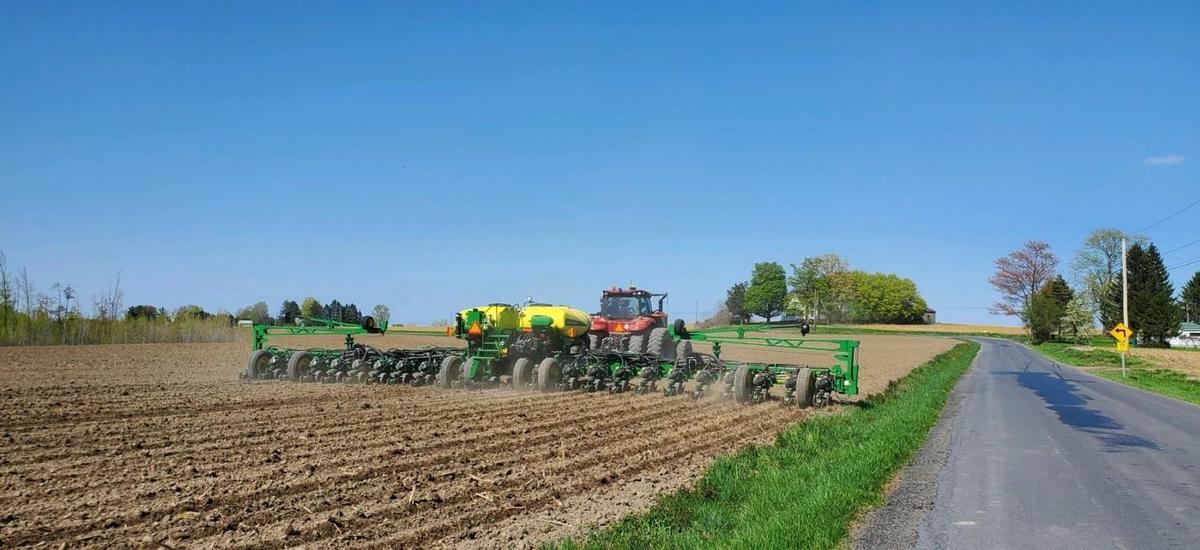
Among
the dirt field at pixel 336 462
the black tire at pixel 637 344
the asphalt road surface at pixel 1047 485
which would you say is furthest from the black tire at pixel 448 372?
the asphalt road surface at pixel 1047 485

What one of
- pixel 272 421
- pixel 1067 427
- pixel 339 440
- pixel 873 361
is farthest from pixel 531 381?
pixel 873 361

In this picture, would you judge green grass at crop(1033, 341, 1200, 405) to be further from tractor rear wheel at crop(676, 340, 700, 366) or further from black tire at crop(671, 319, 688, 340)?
black tire at crop(671, 319, 688, 340)

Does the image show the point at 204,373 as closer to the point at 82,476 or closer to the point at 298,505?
the point at 82,476

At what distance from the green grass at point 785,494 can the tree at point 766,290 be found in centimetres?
11959

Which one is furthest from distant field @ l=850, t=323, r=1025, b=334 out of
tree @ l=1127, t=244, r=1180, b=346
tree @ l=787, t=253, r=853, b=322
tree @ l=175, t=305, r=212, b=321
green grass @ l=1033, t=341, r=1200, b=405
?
tree @ l=175, t=305, r=212, b=321

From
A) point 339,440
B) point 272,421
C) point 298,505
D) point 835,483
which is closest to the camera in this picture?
point 298,505

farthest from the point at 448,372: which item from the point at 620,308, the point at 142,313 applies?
the point at 142,313

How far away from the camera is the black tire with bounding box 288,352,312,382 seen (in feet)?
68.8

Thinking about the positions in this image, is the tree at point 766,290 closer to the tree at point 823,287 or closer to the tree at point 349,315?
the tree at point 823,287

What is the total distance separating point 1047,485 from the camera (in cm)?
949

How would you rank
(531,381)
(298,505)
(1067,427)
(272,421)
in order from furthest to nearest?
(531,381)
(1067,427)
(272,421)
(298,505)

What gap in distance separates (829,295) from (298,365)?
111318mm

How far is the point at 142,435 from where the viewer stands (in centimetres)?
1107

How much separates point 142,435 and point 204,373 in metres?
12.8
